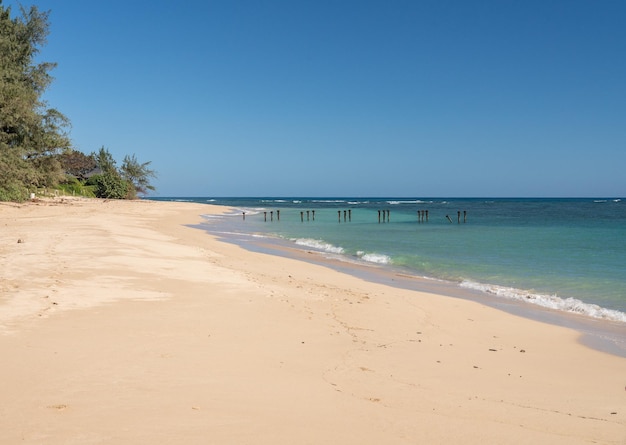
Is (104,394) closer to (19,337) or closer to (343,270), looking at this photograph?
(19,337)

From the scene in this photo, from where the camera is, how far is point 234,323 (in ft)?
23.6

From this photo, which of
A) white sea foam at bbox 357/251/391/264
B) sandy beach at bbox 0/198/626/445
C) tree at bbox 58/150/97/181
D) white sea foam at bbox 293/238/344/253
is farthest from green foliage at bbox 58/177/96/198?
sandy beach at bbox 0/198/626/445

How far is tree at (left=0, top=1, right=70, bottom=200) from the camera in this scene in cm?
3089

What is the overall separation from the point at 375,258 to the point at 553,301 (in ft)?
28.7

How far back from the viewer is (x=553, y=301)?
11.6 meters

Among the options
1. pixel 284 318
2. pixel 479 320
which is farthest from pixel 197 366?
pixel 479 320

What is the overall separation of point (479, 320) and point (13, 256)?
1111 centimetres

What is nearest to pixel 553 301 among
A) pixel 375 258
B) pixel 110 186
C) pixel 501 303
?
pixel 501 303

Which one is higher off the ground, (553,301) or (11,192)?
(11,192)

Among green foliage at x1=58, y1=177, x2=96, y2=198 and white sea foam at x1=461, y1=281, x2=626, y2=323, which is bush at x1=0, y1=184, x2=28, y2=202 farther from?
white sea foam at x1=461, y1=281, x2=626, y2=323

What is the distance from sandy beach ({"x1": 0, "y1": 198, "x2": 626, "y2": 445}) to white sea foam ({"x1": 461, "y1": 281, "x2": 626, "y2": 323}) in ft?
7.03

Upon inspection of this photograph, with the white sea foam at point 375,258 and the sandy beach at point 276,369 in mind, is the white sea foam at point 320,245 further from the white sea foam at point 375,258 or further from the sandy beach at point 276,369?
the sandy beach at point 276,369

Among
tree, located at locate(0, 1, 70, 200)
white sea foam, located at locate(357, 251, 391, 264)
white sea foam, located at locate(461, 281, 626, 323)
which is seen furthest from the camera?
tree, located at locate(0, 1, 70, 200)

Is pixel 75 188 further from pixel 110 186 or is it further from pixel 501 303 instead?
pixel 501 303
